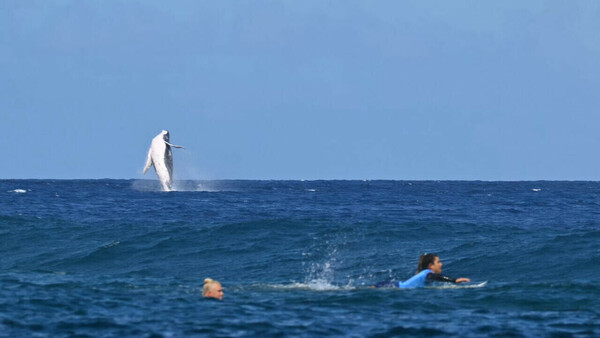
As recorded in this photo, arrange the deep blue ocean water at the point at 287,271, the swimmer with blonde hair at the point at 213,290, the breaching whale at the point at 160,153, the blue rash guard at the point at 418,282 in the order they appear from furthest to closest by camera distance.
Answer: the breaching whale at the point at 160,153 < the blue rash guard at the point at 418,282 < the swimmer with blonde hair at the point at 213,290 < the deep blue ocean water at the point at 287,271

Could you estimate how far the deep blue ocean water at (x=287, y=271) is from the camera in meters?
13.3

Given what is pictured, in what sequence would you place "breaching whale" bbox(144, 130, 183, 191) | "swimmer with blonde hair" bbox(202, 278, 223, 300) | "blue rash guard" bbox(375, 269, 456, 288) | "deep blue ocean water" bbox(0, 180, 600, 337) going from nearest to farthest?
1. "deep blue ocean water" bbox(0, 180, 600, 337)
2. "swimmer with blonde hair" bbox(202, 278, 223, 300)
3. "blue rash guard" bbox(375, 269, 456, 288)
4. "breaching whale" bbox(144, 130, 183, 191)

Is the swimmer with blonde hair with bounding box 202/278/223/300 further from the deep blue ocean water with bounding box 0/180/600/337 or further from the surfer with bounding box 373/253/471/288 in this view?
the surfer with bounding box 373/253/471/288

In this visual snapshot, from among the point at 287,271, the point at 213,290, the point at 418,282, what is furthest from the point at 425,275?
the point at 287,271

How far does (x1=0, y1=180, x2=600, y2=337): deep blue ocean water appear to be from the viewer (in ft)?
43.6

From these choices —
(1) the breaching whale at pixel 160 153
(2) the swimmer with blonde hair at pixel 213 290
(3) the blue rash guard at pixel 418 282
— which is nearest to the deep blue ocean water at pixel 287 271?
(2) the swimmer with blonde hair at pixel 213 290

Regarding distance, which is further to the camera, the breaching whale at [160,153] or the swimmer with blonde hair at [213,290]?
the breaching whale at [160,153]

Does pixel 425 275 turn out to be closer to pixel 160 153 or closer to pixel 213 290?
pixel 213 290

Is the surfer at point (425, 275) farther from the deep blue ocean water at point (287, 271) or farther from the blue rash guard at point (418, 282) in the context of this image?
the deep blue ocean water at point (287, 271)

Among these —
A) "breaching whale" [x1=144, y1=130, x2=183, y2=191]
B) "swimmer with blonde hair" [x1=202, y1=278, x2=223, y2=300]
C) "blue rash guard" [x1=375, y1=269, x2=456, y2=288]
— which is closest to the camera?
"swimmer with blonde hair" [x1=202, y1=278, x2=223, y2=300]

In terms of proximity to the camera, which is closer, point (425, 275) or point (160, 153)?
point (425, 275)

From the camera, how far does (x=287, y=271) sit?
23375 mm

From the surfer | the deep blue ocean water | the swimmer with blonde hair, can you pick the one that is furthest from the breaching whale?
the swimmer with blonde hair

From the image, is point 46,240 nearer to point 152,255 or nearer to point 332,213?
point 152,255
